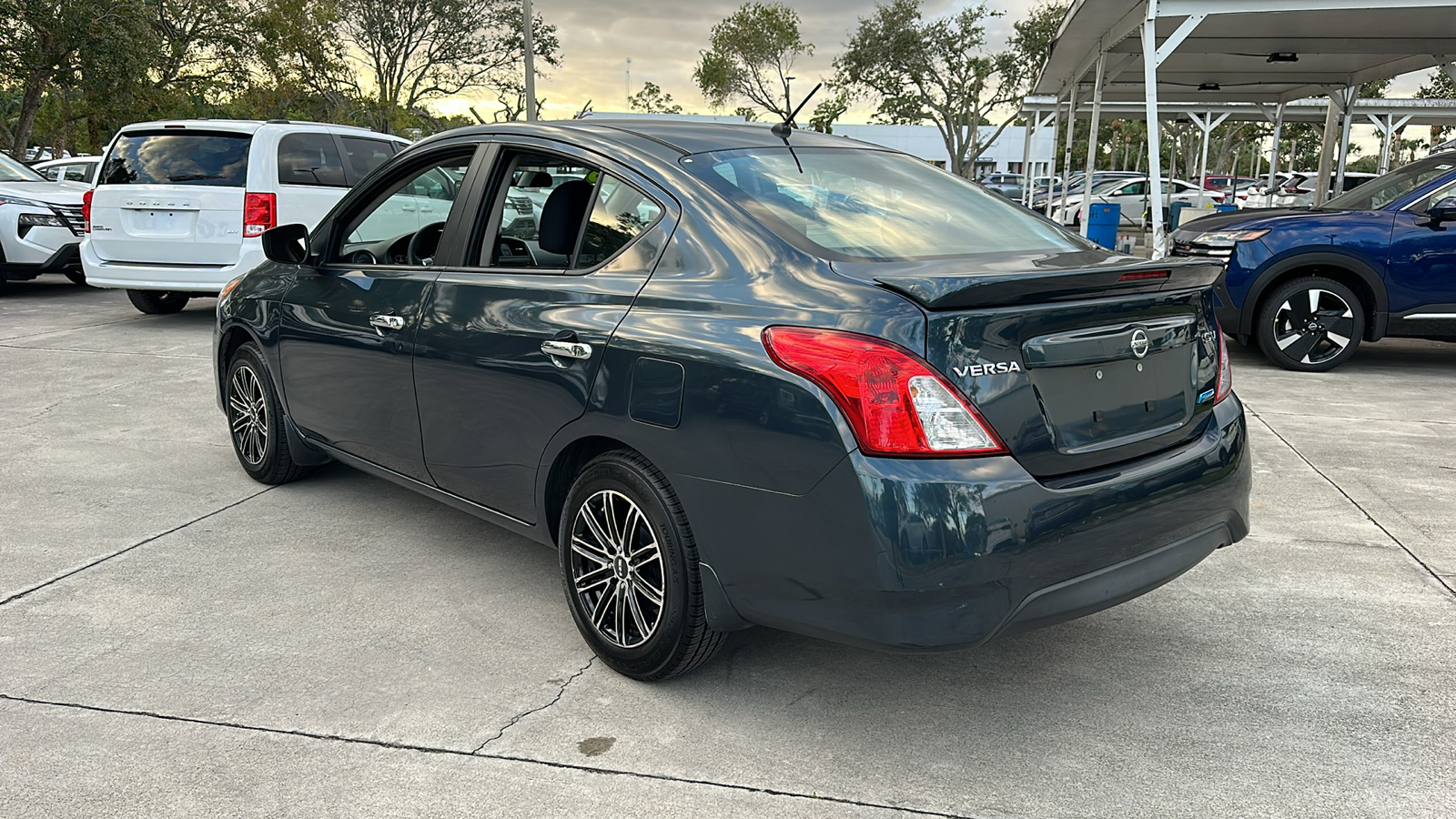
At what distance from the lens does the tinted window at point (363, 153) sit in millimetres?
10547

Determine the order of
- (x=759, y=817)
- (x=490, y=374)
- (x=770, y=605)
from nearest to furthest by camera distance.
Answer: (x=759, y=817) < (x=770, y=605) < (x=490, y=374)

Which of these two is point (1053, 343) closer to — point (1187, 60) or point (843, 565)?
point (843, 565)

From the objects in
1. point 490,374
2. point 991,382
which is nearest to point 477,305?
point 490,374

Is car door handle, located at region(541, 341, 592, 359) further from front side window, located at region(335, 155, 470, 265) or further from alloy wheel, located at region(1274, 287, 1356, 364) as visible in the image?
alloy wheel, located at region(1274, 287, 1356, 364)

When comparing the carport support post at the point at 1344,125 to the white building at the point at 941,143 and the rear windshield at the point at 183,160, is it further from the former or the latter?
the white building at the point at 941,143

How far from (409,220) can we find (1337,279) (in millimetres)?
7164

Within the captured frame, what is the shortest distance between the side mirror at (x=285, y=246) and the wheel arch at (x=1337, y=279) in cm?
709

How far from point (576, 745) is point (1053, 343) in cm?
161

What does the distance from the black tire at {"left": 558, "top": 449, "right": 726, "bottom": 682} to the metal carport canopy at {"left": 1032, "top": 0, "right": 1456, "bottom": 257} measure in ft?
26.5

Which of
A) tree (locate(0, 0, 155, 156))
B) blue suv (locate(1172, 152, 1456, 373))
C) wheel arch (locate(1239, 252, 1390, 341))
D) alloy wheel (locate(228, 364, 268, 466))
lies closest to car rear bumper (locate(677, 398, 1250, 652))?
alloy wheel (locate(228, 364, 268, 466))

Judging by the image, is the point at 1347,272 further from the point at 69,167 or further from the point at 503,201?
the point at 69,167

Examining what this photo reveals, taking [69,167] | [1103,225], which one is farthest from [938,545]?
[69,167]

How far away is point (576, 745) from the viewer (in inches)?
114

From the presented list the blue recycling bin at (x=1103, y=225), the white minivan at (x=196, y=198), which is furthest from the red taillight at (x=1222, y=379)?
the blue recycling bin at (x=1103, y=225)
